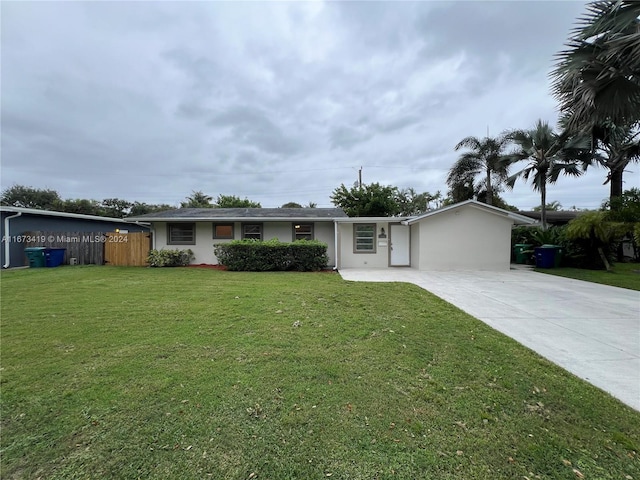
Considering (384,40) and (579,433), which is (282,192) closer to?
(384,40)

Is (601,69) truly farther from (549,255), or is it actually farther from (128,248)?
(128,248)

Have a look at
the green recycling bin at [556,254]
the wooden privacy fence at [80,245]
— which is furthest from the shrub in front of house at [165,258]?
the green recycling bin at [556,254]

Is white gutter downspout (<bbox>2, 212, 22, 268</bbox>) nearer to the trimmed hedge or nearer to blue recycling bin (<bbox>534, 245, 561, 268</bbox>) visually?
the trimmed hedge

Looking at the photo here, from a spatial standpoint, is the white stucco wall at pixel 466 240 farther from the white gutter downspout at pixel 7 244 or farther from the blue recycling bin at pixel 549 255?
the white gutter downspout at pixel 7 244

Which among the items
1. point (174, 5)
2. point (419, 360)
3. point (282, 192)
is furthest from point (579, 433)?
point (282, 192)

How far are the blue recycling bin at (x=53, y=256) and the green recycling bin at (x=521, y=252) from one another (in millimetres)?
21866

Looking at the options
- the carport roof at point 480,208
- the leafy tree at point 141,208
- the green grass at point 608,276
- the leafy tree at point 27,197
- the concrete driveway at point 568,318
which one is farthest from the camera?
the leafy tree at point 141,208

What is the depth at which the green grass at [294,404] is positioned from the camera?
6.18 feet

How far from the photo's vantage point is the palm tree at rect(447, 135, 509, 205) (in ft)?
59.5

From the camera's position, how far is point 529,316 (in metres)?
5.40

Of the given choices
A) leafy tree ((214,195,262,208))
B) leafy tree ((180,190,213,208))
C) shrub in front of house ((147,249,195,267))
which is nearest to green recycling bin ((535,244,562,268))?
shrub in front of house ((147,249,195,267))

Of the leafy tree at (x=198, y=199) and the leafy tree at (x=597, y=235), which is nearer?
the leafy tree at (x=597, y=235)

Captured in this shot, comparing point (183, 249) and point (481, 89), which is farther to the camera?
point (183, 249)

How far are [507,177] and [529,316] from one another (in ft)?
51.3
